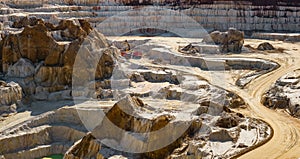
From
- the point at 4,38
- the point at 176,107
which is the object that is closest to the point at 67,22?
the point at 4,38

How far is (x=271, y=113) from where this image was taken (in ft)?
79.0

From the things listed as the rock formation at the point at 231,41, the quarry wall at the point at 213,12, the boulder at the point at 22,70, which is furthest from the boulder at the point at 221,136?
the quarry wall at the point at 213,12

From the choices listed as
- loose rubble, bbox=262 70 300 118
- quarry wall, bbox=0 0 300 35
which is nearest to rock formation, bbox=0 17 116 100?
loose rubble, bbox=262 70 300 118

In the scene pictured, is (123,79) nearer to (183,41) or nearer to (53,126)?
(53,126)

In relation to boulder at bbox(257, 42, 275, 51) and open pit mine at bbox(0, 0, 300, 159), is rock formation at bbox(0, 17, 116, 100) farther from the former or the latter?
boulder at bbox(257, 42, 275, 51)

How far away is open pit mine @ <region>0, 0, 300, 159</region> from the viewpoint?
1958 centimetres

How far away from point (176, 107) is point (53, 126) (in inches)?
288

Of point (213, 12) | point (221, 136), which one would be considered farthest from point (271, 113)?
point (213, 12)

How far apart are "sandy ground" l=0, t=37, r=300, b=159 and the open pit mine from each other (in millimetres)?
59

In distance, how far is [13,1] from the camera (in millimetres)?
51125

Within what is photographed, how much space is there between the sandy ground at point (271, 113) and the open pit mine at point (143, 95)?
59 millimetres

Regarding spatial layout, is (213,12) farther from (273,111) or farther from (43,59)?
(273,111)

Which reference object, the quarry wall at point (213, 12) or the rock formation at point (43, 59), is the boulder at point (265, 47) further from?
Result: the rock formation at point (43, 59)

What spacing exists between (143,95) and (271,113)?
320 inches
